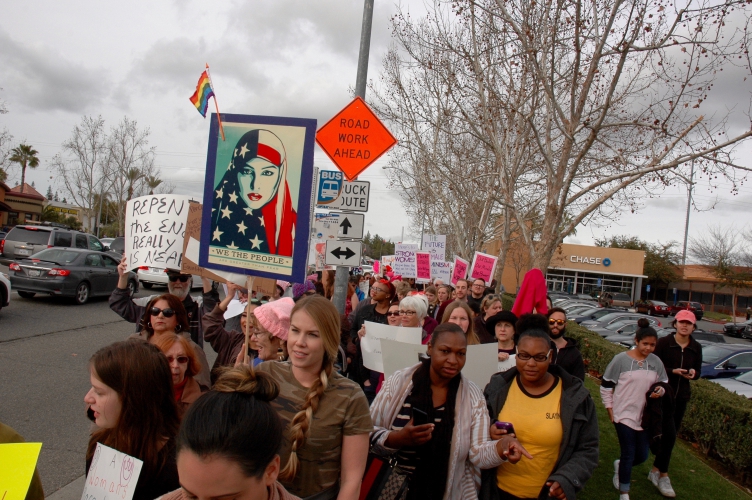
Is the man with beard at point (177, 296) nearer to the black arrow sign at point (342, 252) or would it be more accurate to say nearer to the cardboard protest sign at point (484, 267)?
the black arrow sign at point (342, 252)

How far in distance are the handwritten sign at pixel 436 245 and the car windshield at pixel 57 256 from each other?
1080cm

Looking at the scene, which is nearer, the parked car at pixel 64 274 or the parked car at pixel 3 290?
the parked car at pixel 3 290

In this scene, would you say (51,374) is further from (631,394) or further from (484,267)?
(484,267)

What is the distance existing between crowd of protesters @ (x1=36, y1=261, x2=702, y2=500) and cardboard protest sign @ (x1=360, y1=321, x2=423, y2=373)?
0.23m

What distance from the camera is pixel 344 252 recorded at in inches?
271

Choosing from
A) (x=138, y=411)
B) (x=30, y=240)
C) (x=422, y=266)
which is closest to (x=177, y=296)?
(x=138, y=411)

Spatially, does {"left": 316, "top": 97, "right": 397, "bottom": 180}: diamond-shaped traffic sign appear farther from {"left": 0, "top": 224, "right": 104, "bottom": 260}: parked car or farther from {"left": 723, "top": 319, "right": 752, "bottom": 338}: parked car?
{"left": 723, "top": 319, "right": 752, "bottom": 338}: parked car

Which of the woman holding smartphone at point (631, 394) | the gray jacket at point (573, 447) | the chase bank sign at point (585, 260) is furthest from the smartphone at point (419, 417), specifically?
the chase bank sign at point (585, 260)

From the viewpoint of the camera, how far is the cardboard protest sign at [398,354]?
388 cm

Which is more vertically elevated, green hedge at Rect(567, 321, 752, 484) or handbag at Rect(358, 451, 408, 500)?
handbag at Rect(358, 451, 408, 500)

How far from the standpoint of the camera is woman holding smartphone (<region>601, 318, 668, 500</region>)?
17.1 ft

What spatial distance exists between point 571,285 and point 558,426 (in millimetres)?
62953

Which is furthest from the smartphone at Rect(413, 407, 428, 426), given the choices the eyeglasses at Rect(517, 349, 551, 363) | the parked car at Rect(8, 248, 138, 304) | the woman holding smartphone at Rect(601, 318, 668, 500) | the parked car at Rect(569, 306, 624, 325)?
the parked car at Rect(569, 306, 624, 325)

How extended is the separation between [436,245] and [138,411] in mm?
16244
